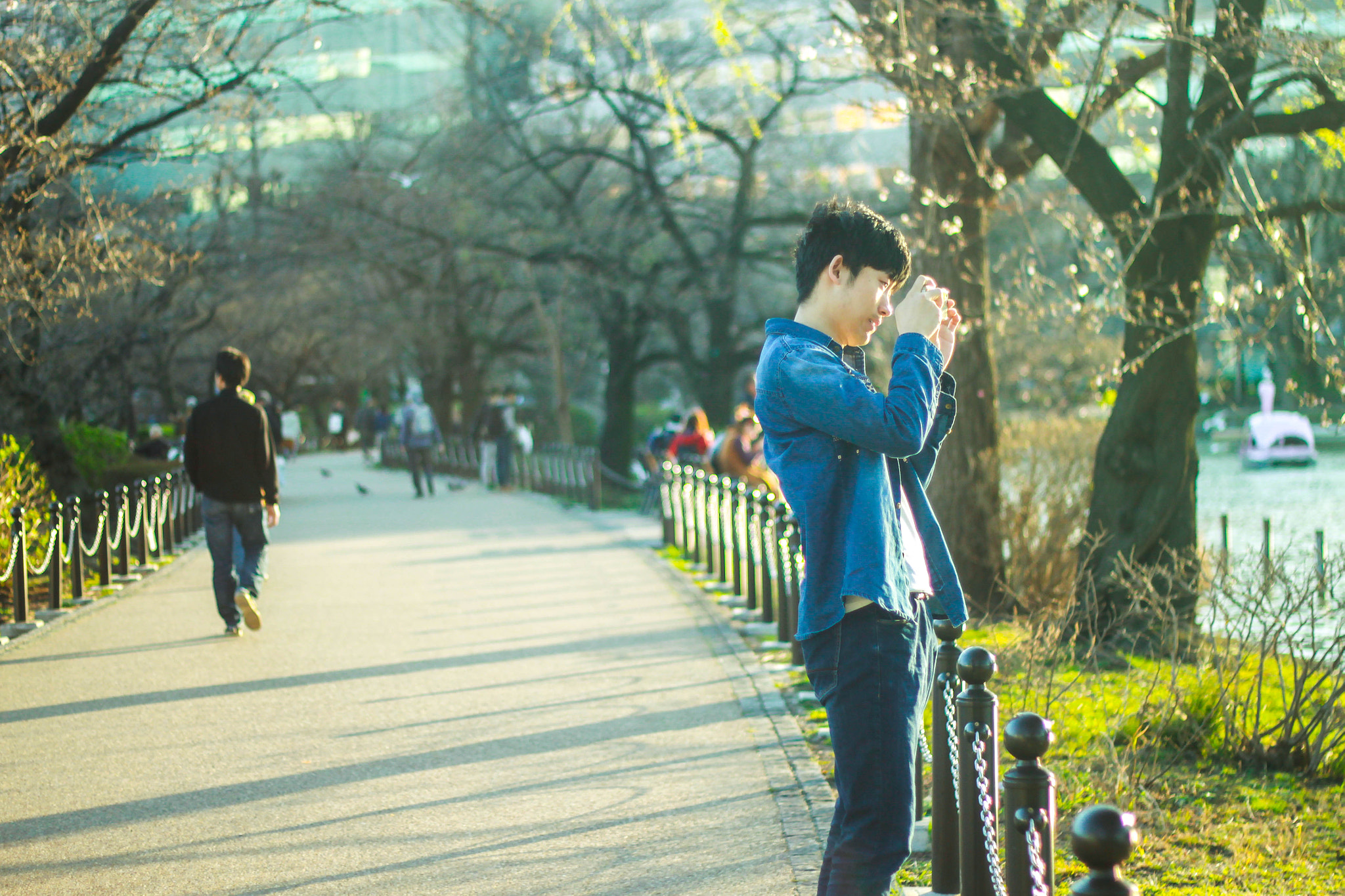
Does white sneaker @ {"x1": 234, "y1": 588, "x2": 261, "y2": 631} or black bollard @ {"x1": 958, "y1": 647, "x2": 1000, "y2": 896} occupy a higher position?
black bollard @ {"x1": 958, "y1": 647, "x2": 1000, "y2": 896}

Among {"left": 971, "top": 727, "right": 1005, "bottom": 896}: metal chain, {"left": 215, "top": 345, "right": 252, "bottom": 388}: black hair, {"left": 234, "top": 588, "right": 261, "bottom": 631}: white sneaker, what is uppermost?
{"left": 215, "top": 345, "right": 252, "bottom": 388}: black hair

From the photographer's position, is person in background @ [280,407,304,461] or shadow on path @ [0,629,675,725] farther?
person in background @ [280,407,304,461]

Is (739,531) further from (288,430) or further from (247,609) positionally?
(288,430)

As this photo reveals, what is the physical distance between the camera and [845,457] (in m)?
3.06

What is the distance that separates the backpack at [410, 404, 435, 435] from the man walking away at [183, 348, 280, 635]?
14.8 metres

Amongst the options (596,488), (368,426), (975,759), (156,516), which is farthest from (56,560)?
(368,426)

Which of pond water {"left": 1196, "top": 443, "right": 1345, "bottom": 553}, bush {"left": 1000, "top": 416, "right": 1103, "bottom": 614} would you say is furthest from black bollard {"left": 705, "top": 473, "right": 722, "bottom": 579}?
pond water {"left": 1196, "top": 443, "right": 1345, "bottom": 553}

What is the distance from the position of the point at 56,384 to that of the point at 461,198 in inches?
388

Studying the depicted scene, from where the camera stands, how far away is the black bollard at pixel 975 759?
369 cm

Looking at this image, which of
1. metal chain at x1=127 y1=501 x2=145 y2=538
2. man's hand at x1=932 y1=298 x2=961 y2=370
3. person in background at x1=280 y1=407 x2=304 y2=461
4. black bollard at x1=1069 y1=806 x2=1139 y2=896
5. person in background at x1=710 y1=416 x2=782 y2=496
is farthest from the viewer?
person in background at x1=280 y1=407 x2=304 y2=461

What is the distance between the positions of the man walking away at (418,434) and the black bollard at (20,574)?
14.1m

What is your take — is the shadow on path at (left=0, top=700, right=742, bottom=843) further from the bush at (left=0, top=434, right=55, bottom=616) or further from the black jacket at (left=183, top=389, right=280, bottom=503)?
the bush at (left=0, top=434, right=55, bottom=616)

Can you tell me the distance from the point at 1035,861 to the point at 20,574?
8.42m

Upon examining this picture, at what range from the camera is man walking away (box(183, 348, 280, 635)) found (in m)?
9.30
